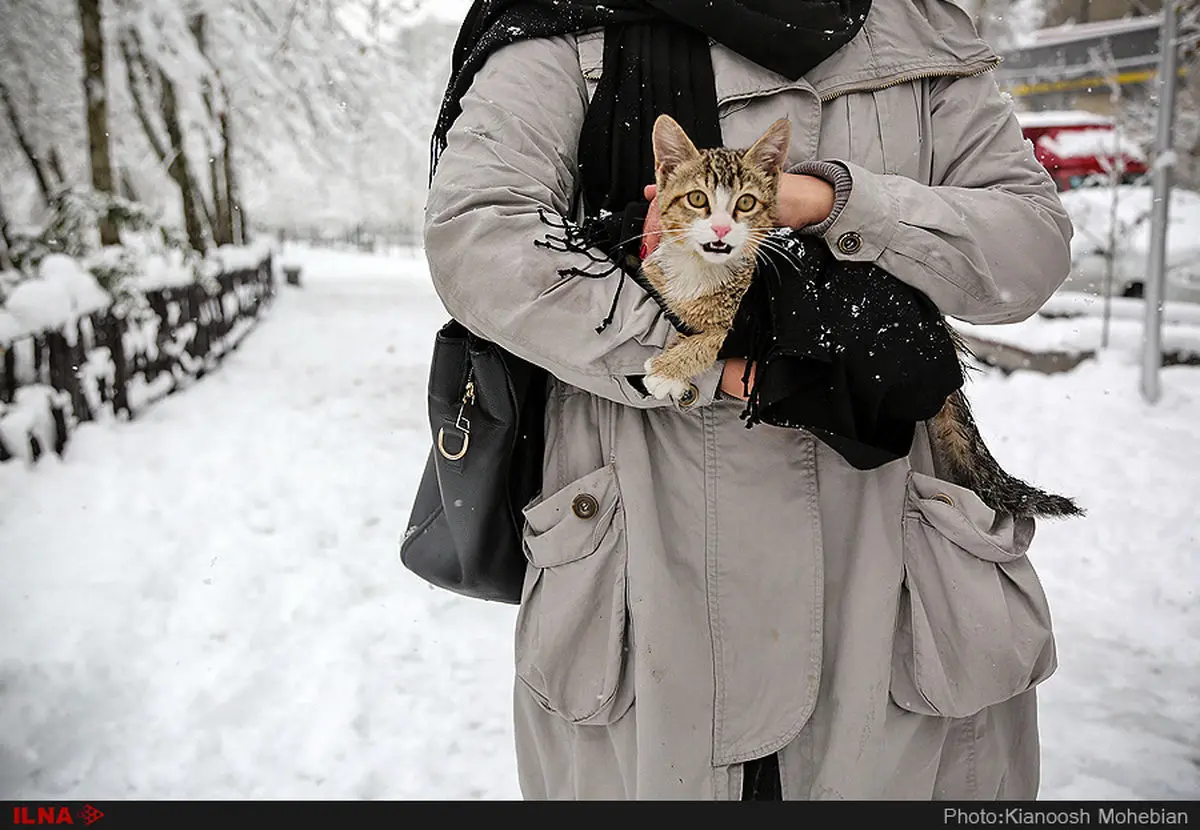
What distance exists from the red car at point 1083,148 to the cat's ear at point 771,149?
8.20 m

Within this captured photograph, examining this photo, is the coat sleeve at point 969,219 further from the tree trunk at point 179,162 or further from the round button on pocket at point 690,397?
the tree trunk at point 179,162

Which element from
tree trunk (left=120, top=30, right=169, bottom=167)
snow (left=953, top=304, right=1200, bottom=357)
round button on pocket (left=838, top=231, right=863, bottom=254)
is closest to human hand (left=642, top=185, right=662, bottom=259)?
round button on pocket (left=838, top=231, right=863, bottom=254)

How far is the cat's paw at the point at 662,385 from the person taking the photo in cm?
142

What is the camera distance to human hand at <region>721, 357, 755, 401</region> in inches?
57.7

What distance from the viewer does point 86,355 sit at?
6.95 meters

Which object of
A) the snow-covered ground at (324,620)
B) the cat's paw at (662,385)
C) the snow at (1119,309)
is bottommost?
the snow-covered ground at (324,620)

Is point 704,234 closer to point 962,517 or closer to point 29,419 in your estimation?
point 962,517

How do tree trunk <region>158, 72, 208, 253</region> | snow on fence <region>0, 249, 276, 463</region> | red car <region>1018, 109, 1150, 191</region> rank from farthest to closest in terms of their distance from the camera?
tree trunk <region>158, 72, 208, 253</region> → red car <region>1018, 109, 1150, 191</region> → snow on fence <region>0, 249, 276, 463</region>

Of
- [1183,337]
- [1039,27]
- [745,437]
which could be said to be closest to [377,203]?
[1039,27]

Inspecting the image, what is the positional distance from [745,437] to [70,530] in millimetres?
4824

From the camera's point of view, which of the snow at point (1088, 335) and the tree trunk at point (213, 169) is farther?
the tree trunk at point (213, 169)

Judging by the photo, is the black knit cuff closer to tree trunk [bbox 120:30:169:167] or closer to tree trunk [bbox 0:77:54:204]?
tree trunk [bbox 120:30:169:167]
